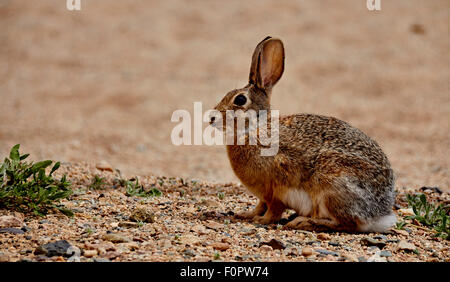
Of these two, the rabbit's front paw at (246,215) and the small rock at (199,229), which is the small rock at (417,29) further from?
the small rock at (199,229)

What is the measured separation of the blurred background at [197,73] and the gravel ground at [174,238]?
258cm

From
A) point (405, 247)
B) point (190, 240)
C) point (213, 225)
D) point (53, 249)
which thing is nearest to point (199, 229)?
point (213, 225)

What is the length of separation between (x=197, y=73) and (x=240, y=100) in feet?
27.1

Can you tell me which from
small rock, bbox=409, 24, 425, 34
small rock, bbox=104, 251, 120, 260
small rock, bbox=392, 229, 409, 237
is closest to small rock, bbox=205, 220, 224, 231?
small rock, bbox=104, 251, 120, 260

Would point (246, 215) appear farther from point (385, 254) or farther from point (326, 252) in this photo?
Result: point (385, 254)

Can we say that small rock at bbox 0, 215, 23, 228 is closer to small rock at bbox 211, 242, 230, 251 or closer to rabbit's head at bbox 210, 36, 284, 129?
small rock at bbox 211, 242, 230, 251

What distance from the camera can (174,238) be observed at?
13.6 feet

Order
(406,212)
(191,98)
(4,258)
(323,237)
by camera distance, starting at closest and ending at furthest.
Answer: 1. (4,258)
2. (323,237)
3. (406,212)
4. (191,98)

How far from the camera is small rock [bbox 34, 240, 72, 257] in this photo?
367cm

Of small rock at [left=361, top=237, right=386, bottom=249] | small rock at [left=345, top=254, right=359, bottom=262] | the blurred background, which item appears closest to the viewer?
small rock at [left=345, top=254, right=359, bottom=262]

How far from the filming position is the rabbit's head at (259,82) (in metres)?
4.90
